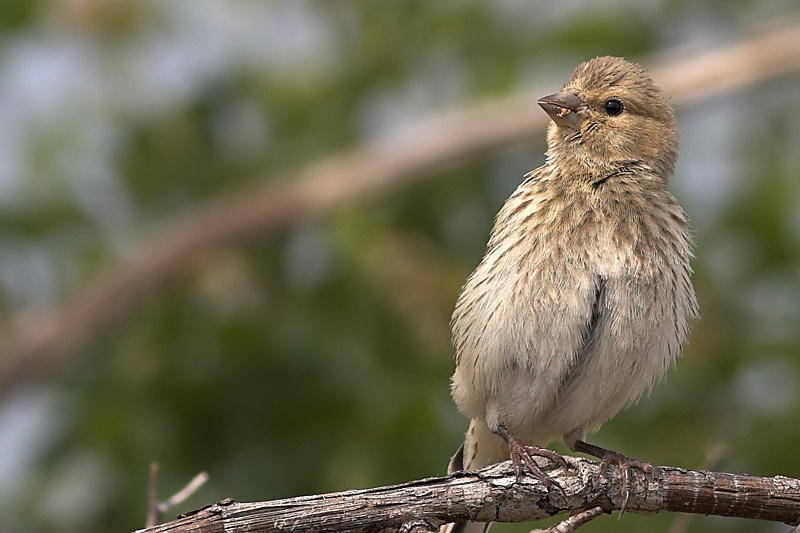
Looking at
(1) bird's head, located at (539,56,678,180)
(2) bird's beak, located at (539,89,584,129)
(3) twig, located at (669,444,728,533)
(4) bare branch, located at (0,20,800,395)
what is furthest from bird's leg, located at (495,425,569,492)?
(4) bare branch, located at (0,20,800,395)

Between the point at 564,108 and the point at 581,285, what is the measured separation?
86 centimetres

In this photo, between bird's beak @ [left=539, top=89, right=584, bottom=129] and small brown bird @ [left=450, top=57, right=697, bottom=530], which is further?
bird's beak @ [left=539, top=89, right=584, bottom=129]

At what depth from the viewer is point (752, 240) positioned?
8.20m

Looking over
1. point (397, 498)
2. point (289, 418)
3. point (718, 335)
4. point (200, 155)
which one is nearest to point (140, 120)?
point (200, 155)

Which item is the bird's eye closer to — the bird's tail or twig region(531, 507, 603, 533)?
the bird's tail

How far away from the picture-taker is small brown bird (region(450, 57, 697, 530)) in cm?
443

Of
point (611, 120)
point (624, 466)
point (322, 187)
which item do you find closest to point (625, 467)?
point (624, 466)

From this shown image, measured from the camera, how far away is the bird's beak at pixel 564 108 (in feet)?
16.0

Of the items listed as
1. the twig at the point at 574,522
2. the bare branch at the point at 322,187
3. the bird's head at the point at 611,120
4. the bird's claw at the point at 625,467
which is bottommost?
the twig at the point at 574,522

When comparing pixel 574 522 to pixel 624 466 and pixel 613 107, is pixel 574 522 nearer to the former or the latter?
pixel 624 466

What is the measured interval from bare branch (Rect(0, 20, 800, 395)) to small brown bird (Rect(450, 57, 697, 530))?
329 centimetres

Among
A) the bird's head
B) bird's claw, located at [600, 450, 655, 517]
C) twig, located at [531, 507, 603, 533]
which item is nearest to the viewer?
twig, located at [531, 507, 603, 533]

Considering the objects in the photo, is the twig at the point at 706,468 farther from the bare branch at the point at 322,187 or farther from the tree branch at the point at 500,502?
the bare branch at the point at 322,187

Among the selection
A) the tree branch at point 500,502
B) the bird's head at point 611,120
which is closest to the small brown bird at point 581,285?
the bird's head at point 611,120
